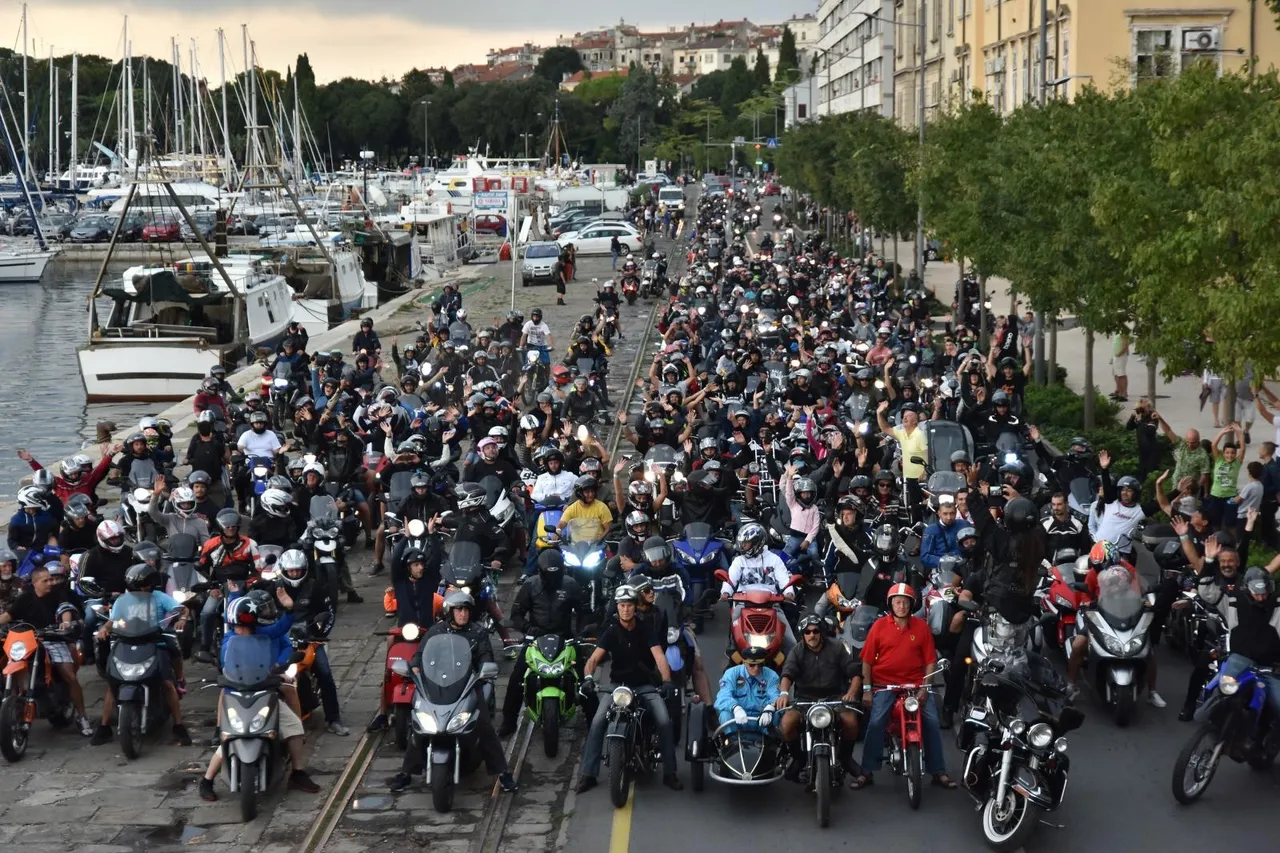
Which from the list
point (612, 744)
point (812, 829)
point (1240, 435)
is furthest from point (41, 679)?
point (1240, 435)

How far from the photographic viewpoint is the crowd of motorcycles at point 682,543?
39.8 ft

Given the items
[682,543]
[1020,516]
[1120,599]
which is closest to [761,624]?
[1120,599]

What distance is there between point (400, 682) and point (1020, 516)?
5186mm

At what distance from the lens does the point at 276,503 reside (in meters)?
16.7

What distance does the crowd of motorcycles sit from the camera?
12.1 m

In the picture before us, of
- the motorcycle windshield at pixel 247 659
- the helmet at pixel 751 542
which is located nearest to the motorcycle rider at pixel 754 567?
the helmet at pixel 751 542

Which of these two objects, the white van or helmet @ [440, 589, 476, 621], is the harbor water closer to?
helmet @ [440, 589, 476, 621]

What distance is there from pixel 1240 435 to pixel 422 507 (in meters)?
8.07

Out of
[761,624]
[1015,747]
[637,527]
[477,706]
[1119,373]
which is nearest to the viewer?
[1015,747]

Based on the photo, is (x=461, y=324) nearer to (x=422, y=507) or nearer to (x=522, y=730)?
(x=422, y=507)

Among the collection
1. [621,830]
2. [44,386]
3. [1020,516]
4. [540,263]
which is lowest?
[44,386]

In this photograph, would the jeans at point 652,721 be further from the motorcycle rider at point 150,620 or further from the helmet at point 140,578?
the helmet at point 140,578

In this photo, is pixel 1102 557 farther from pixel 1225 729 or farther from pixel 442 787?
pixel 442 787

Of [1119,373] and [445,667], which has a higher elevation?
[1119,373]
